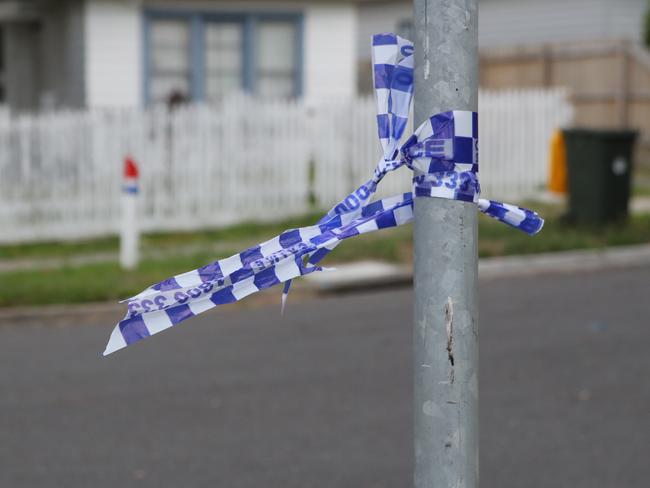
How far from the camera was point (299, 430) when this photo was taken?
6320 millimetres

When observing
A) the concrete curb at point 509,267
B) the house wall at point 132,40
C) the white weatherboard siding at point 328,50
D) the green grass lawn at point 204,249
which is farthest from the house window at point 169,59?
the concrete curb at point 509,267

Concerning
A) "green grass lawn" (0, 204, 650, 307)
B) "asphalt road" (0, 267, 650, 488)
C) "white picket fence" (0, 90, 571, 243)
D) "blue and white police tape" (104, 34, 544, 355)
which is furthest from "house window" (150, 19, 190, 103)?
"blue and white police tape" (104, 34, 544, 355)

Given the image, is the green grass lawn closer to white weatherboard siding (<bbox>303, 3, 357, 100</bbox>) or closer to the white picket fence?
the white picket fence

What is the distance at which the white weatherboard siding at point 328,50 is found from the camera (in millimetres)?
18391

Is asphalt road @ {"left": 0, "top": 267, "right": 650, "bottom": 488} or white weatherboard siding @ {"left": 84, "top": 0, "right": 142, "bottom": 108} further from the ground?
white weatherboard siding @ {"left": 84, "top": 0, "right": 142, "bottom": 108}

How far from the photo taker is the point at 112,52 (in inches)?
680

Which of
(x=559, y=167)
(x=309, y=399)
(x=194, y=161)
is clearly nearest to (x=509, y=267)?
(x=559, y=167)

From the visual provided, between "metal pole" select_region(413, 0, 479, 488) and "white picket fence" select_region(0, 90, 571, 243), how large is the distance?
37.9 ft

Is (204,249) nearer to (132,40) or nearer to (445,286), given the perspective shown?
(132,40)

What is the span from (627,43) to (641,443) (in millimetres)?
16551

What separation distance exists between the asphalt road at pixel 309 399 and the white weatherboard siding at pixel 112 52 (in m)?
7.98

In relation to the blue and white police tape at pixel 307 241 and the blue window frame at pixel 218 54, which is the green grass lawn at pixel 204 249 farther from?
the blue and white police tape at pixel 307 241

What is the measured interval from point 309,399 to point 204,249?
5969 mm

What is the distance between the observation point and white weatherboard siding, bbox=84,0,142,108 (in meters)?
17.1
